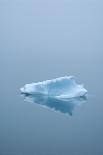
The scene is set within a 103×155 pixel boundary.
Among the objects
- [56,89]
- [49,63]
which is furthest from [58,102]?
[49,63]

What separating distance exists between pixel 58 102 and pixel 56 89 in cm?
4

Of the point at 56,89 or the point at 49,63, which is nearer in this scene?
the point at 56,89

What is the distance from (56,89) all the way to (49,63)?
132 mm

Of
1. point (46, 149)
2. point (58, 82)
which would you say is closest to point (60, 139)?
point (46, 149)

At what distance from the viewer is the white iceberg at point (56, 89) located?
81 cm

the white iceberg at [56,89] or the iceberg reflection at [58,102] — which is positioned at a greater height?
the white iceberg at [56,89]

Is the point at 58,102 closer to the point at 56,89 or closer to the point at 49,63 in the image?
the point at 56,89

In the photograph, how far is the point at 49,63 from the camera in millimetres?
928

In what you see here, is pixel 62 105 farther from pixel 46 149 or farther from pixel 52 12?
pixel 52 12

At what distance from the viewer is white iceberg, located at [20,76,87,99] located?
81cm

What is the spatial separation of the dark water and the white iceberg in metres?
0.03

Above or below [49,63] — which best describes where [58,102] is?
below

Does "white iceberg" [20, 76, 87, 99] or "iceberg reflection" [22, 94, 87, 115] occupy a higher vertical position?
"white iceberg" [20, 76, 87, 99]

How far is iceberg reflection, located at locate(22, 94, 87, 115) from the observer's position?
768mm
